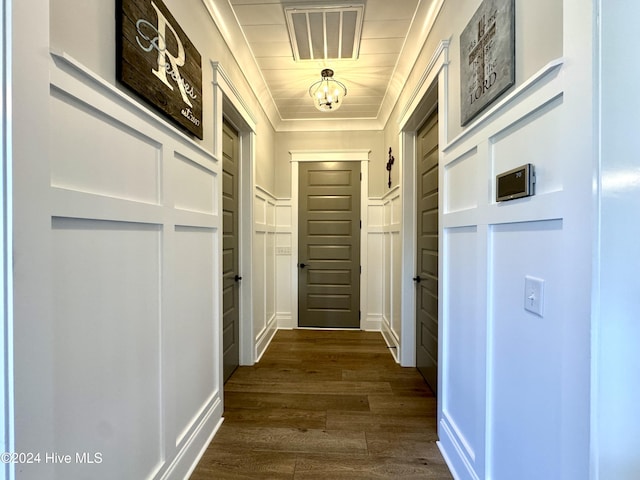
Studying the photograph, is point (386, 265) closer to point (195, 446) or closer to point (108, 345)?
point (195, 446)

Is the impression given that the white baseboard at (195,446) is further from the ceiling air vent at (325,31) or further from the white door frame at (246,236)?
the ceiling air vent at (325,31)

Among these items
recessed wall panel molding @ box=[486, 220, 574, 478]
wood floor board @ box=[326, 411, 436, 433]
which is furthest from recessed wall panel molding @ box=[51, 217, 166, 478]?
recessed wall panel molding @ box=[486, 220, 574, 478]

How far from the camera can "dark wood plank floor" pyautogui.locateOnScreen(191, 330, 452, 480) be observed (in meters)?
1.63

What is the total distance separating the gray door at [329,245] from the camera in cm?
401

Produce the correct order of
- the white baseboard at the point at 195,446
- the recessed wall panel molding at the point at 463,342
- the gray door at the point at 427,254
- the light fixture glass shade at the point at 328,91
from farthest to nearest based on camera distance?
the light fixture glass shade at the point at 328,91 < the gray door at the point at 427,254 < the white baseboard at the point at 195,446 < the recessed wall panel molding at the point at 463,342

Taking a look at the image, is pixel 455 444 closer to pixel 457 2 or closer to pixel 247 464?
pixel 247 464

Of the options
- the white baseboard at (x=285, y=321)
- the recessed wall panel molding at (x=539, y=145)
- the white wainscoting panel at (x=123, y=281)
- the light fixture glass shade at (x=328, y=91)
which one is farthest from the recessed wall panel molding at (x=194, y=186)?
the white baseboard at (x=285, y=321)

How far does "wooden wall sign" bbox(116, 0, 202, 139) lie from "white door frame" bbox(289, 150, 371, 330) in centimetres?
232

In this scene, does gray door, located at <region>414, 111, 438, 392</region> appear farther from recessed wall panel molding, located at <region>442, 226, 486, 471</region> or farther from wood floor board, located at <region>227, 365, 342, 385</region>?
wood floor board, located at <region>227, 365, 342, 385</region>

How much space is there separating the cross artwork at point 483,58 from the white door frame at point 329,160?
2575 mm

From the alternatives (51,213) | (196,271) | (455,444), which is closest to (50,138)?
(51,213)

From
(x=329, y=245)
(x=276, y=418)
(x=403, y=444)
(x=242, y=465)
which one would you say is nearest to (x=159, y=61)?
(x=242, y=465)

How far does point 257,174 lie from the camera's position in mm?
3154

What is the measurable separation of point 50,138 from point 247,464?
1.71 meters
